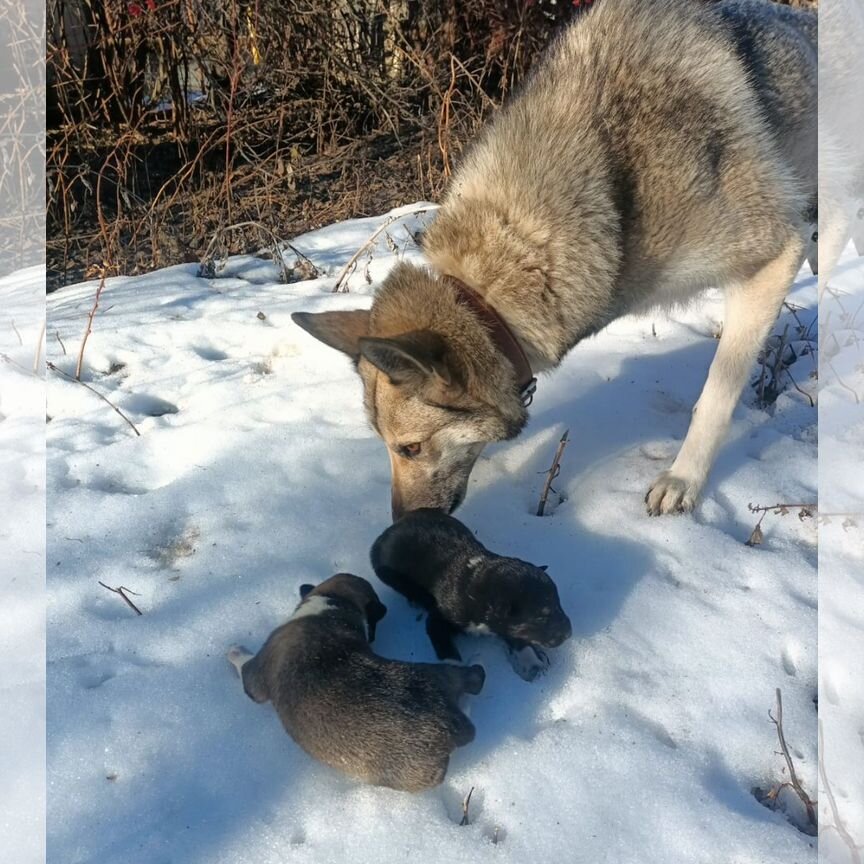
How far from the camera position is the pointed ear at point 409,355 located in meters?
2.18

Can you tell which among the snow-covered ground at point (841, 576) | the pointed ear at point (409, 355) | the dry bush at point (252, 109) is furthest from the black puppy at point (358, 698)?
the dry bush at point (252, 109)

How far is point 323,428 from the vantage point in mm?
3271

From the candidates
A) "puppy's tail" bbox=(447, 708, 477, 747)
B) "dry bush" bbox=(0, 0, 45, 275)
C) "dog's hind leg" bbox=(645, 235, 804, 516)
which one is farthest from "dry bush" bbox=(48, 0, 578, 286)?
"puppy's tail" bbox=(447, 708, 477, 747)

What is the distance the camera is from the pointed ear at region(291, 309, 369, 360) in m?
2.75

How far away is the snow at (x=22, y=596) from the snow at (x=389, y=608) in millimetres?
57

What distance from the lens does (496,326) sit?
8.32ft

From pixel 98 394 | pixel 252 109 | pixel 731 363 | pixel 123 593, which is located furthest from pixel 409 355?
pixel 252 109

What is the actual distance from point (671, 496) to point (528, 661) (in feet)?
3.27

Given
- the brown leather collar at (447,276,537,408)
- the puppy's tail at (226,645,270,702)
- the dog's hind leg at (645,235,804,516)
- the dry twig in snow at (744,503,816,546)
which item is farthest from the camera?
the dog's hind leg at (645,235,804,516)

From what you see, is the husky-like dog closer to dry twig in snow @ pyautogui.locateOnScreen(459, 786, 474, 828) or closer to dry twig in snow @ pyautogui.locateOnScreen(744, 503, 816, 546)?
dry twig in snow @ pyautogui.locateOnScreen(744, 503, 816, 546)

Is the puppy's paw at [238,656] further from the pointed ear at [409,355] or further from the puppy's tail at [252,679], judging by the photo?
A: the pointed ear at [409,355]

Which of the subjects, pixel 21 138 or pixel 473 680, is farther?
pixel 21 138

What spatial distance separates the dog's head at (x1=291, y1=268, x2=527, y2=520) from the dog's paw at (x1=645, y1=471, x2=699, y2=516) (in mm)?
580

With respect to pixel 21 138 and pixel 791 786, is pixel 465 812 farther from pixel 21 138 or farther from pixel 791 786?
pixel 21 138
